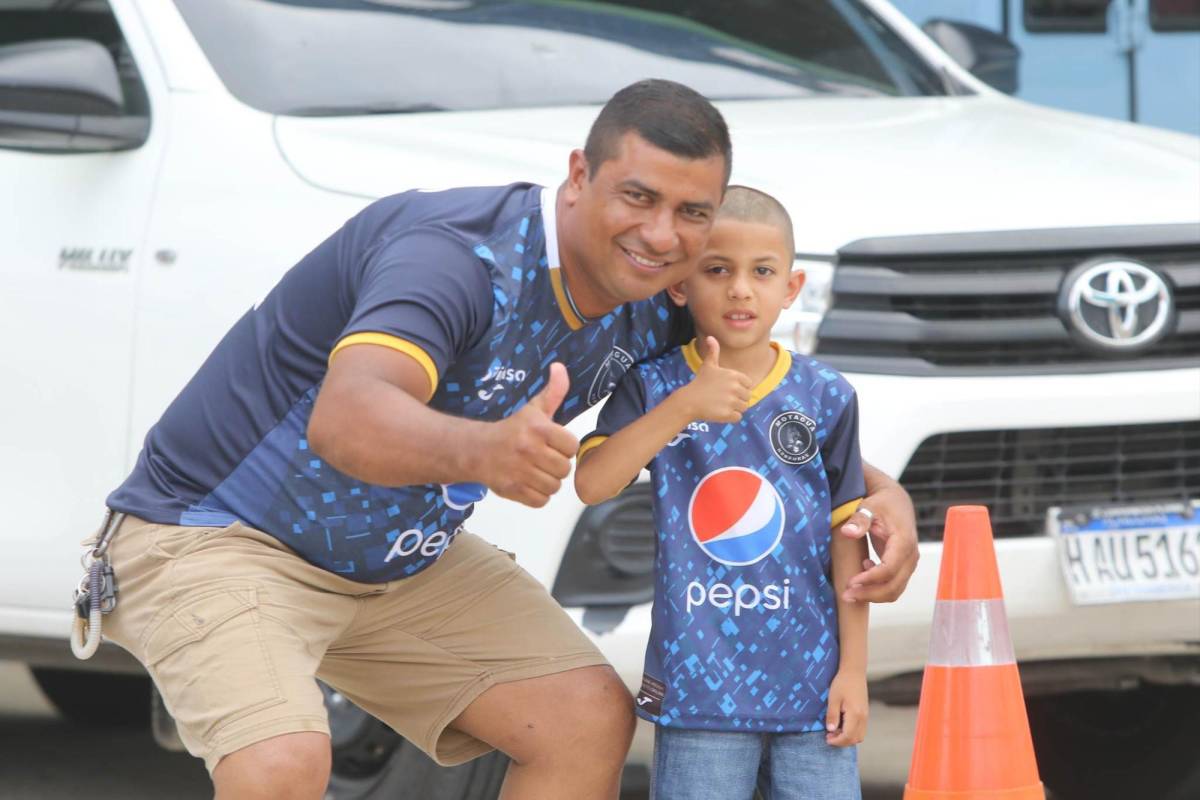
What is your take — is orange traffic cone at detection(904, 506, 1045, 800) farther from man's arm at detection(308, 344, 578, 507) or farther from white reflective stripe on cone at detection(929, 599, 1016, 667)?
man's arm at detection(308, 344, 578, 507)

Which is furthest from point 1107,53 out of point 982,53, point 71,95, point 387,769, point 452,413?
point 452,413

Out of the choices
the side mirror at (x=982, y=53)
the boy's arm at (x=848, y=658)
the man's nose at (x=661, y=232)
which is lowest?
the boy's arm at (x=848, y=658)

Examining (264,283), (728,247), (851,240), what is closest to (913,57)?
(851,240)

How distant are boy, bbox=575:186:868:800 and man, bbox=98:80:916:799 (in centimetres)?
9

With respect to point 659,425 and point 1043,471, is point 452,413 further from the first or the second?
point 1043,471

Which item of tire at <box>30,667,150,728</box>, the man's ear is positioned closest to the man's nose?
the man's ear

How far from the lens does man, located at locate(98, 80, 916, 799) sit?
3.05m

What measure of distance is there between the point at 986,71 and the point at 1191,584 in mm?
2266

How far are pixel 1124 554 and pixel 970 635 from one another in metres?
0.90

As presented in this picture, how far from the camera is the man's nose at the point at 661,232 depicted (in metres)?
Answer: 3.08

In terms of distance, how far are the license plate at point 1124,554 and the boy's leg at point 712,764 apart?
104 centimetres

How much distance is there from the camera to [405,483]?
283cm

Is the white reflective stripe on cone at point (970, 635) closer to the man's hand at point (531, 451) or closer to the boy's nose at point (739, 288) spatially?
the boy's nose at point (739, 288)

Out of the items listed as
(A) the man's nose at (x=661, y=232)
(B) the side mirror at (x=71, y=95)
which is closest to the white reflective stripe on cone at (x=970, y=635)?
(A) the man's nose at (x=661, y=232)
